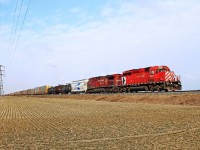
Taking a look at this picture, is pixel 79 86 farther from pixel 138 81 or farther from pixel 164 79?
pixel 164 79

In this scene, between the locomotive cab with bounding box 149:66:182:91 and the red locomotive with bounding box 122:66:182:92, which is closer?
the locomotive cab with bounding box 149:66:182:91

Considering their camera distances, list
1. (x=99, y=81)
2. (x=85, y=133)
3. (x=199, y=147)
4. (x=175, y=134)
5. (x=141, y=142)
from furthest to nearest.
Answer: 1. (x=99, y=81)
2. (x=85, y=133)
3. (x=175, y=134)
4. (x=141, y=142)
5. (x=199, y=147)

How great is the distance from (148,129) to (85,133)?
2.51 metres

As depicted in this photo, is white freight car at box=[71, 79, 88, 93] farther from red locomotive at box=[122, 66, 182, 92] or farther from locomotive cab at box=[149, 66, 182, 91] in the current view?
locomotive cab at box=[149, 66, 182, 91]

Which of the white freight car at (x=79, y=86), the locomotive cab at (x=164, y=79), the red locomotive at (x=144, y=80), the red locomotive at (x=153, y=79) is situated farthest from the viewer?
the white freight car at (x=79, y=86)

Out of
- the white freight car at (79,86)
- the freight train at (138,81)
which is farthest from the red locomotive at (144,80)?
the white freight car at (79,86)

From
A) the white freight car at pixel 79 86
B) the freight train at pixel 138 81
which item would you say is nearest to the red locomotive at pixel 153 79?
the freight train at pixel 138 81

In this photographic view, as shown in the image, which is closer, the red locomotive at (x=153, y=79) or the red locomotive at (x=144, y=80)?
the red locomotive at (x=153, y=79)

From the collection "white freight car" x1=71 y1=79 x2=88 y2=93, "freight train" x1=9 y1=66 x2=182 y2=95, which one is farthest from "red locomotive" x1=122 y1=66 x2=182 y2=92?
"white freight car" x1=71 y1=79 x2=88 y2=93

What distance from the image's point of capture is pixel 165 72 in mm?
40094

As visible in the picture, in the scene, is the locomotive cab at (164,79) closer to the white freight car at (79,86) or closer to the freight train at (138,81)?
the freight train at (138,81)

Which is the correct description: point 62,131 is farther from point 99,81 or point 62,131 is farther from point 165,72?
point 99,81

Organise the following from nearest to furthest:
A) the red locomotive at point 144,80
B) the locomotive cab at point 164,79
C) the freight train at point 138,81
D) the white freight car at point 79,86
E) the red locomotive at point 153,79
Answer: the locomotive cab at point 164,79 < the red locomotive at point 153,79 < the red locomotive at point 144,80 < the freight train at point 138,81 < the white freight car at point 79,86

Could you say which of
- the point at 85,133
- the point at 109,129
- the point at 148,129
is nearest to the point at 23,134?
the point at 85,133
